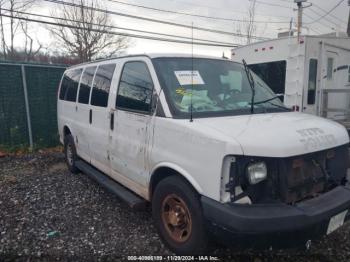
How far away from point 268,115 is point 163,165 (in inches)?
48.6

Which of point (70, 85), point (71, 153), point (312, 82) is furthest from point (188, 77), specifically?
point (312, 82)

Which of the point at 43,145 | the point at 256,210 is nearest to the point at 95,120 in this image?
the point at 256,210

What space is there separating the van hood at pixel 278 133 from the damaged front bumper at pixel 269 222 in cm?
45

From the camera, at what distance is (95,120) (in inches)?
177

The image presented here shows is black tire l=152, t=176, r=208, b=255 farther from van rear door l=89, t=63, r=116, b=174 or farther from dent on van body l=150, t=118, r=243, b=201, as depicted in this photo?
van rear door l=89, t=63, r=116, b=174

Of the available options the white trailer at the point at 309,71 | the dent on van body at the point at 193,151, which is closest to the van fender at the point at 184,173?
the dent on van body at the point at 193,151

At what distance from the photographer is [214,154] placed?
8.09 ft

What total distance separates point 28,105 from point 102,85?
4.32 meters

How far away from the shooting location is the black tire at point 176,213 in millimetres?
2678

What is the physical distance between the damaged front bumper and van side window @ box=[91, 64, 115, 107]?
231 cm

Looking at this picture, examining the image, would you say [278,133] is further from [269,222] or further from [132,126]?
[132,126]

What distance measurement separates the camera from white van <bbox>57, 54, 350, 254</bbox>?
7.91 feet

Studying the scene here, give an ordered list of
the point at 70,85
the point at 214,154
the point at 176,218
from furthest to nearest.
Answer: the point at 70,85
the point at 176,218
the point at 214,154

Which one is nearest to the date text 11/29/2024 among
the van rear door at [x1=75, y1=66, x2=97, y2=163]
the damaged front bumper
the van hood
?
the damaged front bumper
